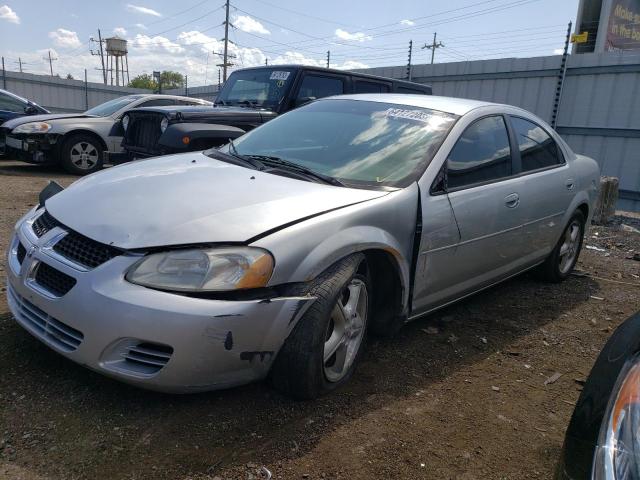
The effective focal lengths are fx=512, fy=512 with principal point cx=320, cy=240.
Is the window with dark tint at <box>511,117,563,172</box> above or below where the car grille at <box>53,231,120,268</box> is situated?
above

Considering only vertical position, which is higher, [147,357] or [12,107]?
[12,107]

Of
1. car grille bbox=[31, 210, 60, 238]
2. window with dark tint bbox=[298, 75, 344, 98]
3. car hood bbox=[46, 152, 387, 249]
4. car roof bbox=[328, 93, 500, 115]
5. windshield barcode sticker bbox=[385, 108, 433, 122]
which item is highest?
window with dark tint bbox=[298, 75, 344, 98]

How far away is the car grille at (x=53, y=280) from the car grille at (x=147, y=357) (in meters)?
0.39

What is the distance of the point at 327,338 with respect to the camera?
8.32 feet

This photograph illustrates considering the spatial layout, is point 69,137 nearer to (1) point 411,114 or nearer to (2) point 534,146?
(1) point 411,114

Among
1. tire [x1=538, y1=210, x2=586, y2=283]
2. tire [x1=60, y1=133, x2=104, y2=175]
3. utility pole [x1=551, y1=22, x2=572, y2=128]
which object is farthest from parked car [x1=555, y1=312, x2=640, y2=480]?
utility pole [x1=551, y1=22, x2=572, y2=128]

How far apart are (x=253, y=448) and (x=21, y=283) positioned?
1.33 m

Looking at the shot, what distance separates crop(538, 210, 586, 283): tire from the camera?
455 centimetres

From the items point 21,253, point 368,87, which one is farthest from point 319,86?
point 21,253

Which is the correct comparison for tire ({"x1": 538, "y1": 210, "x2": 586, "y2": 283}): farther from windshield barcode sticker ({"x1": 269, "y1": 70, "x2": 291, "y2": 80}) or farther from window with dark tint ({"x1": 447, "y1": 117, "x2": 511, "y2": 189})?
windshield barcode sticker ({"x1": 269, "y1": 70, "x2": 291, "y2": 80})

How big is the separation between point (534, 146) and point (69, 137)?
25.1 ft

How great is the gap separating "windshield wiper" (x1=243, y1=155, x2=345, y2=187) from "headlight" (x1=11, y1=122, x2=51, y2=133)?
6775 millimetres

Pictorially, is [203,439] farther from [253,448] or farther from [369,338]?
[369,338]

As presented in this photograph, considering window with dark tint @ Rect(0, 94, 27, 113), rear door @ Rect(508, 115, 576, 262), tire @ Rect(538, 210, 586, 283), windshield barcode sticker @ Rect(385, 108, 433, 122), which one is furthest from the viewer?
window with dark tint @ Rect(0, 94, 27, 113)
